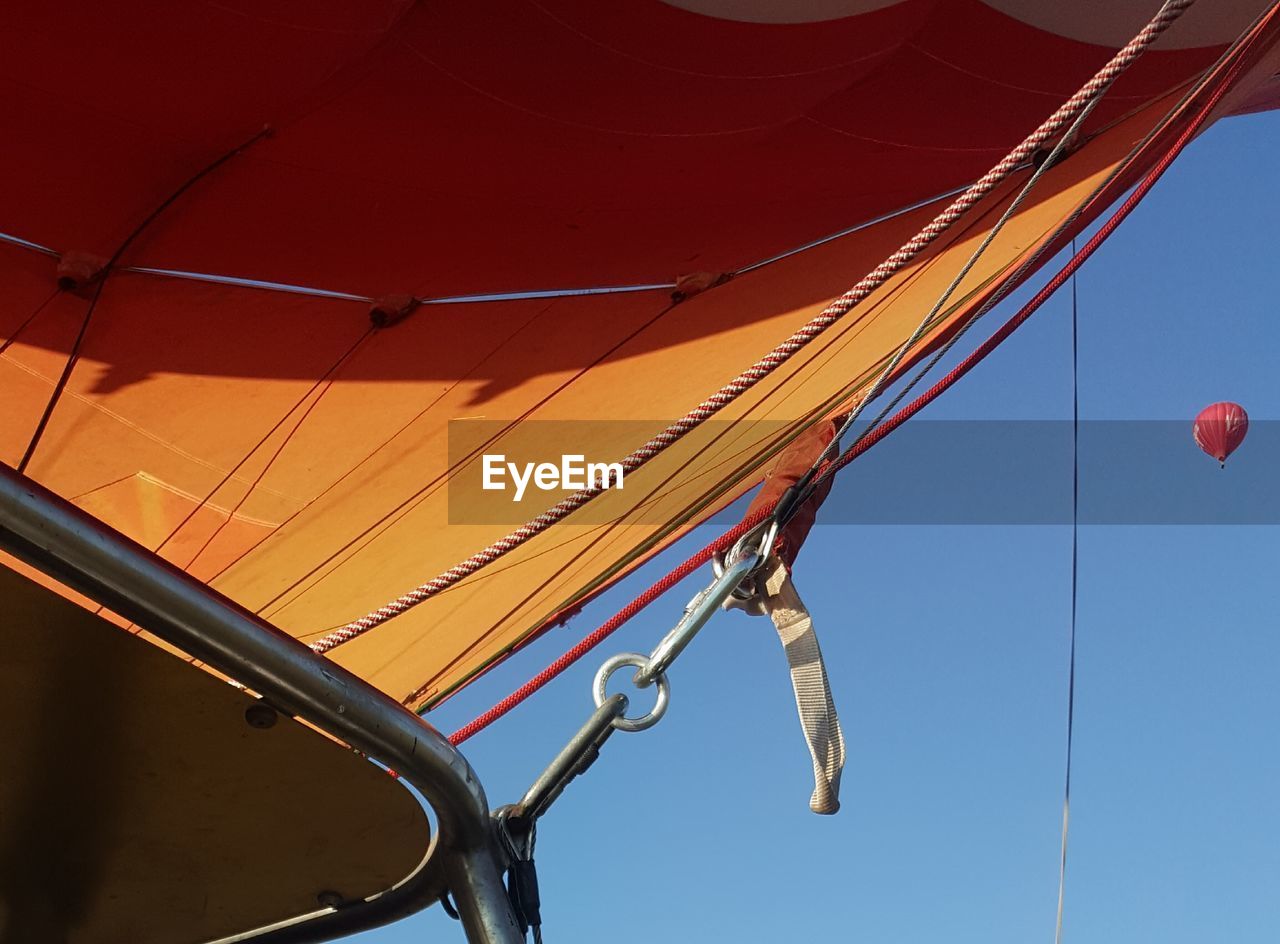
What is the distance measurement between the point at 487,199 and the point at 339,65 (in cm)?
56

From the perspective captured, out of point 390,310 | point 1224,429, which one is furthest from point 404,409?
point 1224,429

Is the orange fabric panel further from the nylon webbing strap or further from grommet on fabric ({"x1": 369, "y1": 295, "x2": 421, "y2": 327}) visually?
the nylon webbing strap

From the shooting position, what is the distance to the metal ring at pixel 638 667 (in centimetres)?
195

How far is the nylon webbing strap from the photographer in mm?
2400

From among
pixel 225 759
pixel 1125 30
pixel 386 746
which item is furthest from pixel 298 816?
pixel 1125 30

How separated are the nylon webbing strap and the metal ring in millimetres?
400

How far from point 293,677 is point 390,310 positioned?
9.22ft

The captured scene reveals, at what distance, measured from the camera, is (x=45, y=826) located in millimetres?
2000

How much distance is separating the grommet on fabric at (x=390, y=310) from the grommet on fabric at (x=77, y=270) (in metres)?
0.75

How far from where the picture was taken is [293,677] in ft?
5.55

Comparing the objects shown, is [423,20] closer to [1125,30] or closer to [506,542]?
[1125,30]

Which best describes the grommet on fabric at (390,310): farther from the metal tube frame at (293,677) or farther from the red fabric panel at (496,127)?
the metal tube frame at (293,677)

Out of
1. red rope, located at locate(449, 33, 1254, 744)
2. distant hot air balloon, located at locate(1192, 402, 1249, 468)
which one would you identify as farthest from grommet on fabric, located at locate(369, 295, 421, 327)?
distant hot air balloon, located at locate(1192, 402, 1249, 468)

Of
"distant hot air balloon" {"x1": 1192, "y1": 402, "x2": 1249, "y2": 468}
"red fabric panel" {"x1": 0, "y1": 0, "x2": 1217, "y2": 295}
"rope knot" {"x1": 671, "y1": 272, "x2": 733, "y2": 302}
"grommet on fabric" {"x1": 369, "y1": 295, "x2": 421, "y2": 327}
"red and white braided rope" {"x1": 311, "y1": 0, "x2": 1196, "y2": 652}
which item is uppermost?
"distant hot air balloon" {"x1": 1192, "y1": 402, "x2": 1249, "y2": 468}
